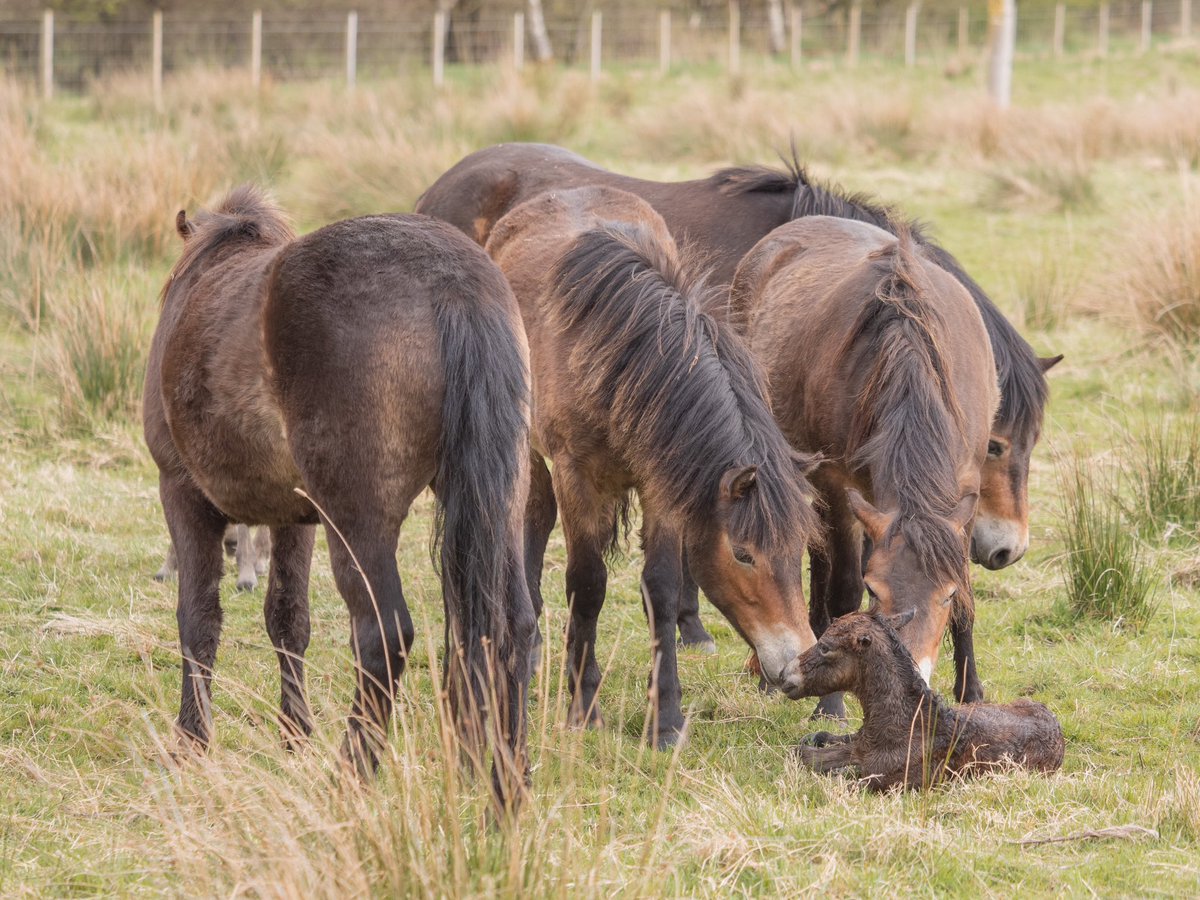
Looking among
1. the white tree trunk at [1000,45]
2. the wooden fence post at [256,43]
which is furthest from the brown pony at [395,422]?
the wooden fence post at [256,43]

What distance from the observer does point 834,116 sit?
16438 millimetres

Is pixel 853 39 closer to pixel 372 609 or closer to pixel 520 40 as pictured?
pixel 520 40

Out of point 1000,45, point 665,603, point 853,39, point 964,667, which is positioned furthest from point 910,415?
point 853,39

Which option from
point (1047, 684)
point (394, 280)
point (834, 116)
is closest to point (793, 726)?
point (1047, 684)

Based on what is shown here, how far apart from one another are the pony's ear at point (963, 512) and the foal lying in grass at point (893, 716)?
1.18 ft

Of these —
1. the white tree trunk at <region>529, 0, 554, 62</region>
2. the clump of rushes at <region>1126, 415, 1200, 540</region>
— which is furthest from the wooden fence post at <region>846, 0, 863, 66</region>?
the clump of rushes at <region>1126, 415, 1200, 540</region>

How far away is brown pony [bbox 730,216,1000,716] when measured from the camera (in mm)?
3750

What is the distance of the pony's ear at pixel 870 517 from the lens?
12.6 feet

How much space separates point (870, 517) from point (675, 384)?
718 mm

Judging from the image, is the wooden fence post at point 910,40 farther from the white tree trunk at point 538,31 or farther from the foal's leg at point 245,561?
the foal's leg at point 245,561

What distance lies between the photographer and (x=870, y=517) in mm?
3871

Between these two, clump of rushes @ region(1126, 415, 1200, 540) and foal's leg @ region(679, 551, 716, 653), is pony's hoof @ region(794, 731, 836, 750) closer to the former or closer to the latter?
foal's leg @ region(679, 551, 716, 653)

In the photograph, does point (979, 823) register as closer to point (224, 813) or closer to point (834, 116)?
point (224, 813)

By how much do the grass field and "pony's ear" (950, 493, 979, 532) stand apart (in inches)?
29.0
